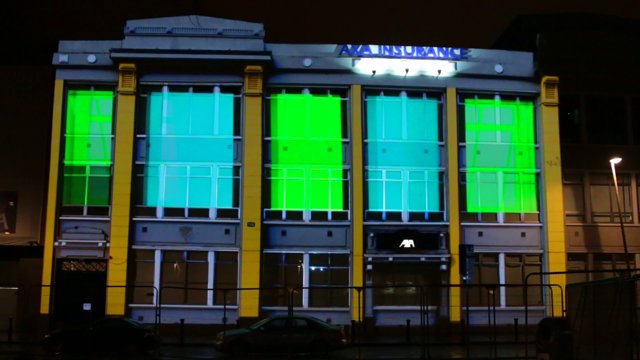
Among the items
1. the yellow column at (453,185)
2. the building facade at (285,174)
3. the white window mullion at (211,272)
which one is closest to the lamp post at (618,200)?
the building facade at (285,174)

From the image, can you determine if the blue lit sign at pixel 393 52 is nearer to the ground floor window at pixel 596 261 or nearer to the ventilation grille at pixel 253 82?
the ventilation grille at pixel 253 82

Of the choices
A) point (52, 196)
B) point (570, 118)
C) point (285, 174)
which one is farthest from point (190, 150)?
point (570, 118)

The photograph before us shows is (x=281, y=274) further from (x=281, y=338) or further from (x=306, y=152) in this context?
(x=281, y=338)

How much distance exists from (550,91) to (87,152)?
20.9 meters

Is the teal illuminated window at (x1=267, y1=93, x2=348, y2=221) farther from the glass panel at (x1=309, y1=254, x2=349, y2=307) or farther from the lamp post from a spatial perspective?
the lamp post

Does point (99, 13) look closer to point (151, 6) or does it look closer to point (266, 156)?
point (151, 6)

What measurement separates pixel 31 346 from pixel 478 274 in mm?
18193

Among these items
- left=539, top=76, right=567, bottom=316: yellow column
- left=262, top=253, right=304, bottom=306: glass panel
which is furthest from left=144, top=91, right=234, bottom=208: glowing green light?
left=539, top=76, right=567, bottom=316: yellow column

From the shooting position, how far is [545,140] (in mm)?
31234

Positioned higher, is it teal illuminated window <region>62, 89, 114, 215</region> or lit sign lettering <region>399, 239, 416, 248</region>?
teal illuminated window <region>62, 89, 114, 215</region>

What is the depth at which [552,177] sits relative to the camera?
31.0 meters

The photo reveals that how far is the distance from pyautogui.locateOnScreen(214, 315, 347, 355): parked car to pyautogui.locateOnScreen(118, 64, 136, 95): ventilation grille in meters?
13.7

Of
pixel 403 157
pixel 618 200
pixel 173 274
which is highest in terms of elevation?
pixel 403 157

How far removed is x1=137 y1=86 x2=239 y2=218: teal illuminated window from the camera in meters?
30.0
